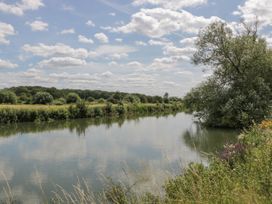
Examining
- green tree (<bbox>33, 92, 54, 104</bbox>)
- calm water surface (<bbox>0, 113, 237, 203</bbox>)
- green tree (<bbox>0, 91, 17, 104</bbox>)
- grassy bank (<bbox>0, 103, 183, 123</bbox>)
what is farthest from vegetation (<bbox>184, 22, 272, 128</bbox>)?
green tree (<bbox>0, 91, 17, 104</bbox>)

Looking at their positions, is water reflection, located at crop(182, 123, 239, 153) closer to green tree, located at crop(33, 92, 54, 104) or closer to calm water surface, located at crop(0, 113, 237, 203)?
calm water surface, located at crop(0, 113, 237, 203)

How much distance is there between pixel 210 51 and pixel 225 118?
5.66m

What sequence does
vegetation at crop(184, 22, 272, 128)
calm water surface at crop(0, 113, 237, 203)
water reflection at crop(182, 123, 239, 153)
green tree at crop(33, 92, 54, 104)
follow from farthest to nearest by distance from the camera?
green tree at crop(33, 92, 54, 104) → vegetation at crop(184, 22, 272, 128) → water reflection at crop(182, 123, 239, 153) → calm water surface at crop(0, 113, 237, 203)

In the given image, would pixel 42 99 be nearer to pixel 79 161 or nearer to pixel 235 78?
pixel 235 78

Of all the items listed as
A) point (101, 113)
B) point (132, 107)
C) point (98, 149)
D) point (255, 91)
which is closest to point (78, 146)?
point (98, 149)

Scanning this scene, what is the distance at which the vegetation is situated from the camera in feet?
84.0

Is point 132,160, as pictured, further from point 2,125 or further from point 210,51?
point 2,125

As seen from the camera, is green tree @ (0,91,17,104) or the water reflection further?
green tree @ (0,91,17,104)

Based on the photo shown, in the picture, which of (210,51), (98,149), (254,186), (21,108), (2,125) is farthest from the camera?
(21,108)

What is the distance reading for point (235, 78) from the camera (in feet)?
90.0

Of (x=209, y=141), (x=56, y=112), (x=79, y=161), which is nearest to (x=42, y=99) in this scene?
(x=56, y=112)

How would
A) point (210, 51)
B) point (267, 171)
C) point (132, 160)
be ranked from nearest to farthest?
1. point (267, 171)
2. point (132, 160)
3. point (210, 51)

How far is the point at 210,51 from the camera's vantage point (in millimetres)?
27969

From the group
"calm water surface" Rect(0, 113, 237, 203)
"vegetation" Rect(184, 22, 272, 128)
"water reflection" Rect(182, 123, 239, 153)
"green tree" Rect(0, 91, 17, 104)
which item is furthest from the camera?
"green tree" Rect(0, 91, 17, 104)
